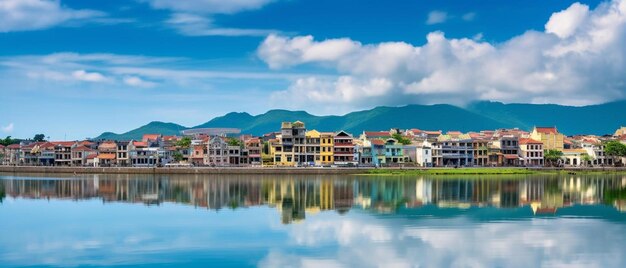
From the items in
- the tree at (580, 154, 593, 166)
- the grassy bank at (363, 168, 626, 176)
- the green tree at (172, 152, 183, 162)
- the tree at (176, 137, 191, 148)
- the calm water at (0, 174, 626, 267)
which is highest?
the tree at (176, 137, 191, 148)

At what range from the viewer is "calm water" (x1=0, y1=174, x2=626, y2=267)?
18297 millimetres

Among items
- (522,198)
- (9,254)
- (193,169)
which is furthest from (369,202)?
(193,169)

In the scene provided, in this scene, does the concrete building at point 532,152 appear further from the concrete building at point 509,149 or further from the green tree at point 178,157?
the green tree at point 178,157

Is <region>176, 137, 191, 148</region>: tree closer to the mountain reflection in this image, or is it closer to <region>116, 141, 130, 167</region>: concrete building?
<region>116, 141, 130, 167</region>: concrete building

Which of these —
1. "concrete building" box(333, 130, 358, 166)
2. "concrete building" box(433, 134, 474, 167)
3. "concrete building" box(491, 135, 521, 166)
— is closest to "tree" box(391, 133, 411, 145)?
"concrete building" box(433, 134, 474, 167)

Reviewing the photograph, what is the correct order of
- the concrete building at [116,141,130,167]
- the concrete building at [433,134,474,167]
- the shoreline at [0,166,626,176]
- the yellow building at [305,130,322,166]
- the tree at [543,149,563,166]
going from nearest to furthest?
the shoreline at [0,166,626,176]
the yellow building at [305,130,322,166]
the concrete building at [433,134,474,167]
the concrete building at [116,141,130,167]
the tree at [543,149,563,166]

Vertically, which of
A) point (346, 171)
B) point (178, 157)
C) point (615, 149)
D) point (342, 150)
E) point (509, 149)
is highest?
point (342, 150)

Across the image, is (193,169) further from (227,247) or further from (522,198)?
(227,247)

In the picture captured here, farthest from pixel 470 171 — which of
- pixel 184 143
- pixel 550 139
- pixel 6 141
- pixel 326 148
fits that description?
pixel 6 141

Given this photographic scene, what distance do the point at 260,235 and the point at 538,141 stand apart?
65967 millimetres

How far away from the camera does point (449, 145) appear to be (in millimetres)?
79375

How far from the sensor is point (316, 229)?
77.0 feet

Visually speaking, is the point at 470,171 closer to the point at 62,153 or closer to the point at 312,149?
the point at 312,149

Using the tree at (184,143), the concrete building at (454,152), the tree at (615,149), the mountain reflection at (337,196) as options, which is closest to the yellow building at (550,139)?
the tree at (615,149)
